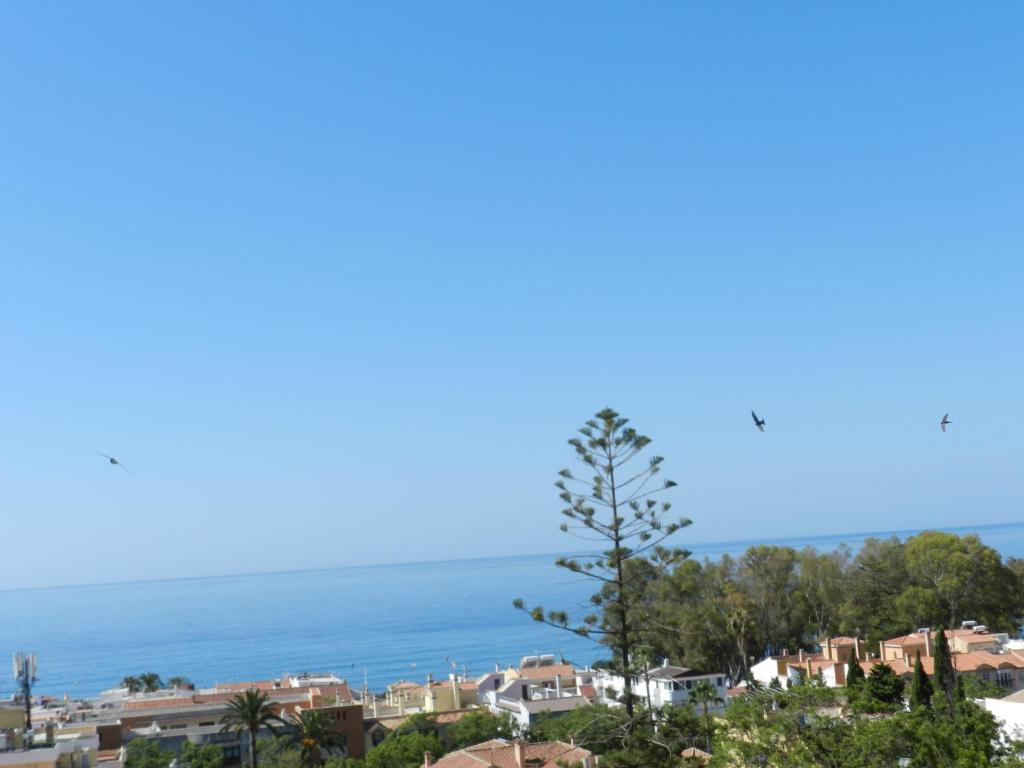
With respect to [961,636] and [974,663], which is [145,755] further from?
[961,636]

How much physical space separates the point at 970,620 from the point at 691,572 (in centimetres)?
1468

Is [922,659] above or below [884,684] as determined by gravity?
above

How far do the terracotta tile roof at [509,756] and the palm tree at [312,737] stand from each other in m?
6.71

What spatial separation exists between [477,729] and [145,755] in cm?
1195

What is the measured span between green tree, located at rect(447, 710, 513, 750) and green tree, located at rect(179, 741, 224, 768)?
8602mm

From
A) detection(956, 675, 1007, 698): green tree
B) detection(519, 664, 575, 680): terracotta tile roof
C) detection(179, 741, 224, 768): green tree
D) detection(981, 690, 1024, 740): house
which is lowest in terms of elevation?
detection(179, 741, 224, 768): green tree

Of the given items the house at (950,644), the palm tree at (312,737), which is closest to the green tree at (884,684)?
the house at (950,644)

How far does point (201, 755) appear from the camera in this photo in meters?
40.1

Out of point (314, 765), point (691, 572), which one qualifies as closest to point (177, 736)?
point (314, 765)

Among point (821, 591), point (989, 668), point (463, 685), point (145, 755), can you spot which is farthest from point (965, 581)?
point (145, 755)

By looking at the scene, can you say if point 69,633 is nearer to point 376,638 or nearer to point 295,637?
point 295,637

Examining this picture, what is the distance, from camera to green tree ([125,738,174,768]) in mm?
35844

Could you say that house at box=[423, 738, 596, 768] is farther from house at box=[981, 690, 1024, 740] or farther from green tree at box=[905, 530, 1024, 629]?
green tree at box=[905, 530, 1024, 629]

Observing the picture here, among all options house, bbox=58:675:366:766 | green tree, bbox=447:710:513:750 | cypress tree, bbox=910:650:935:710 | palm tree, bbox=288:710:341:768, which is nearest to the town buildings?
cypress tree, bbox=910:650:935:710
